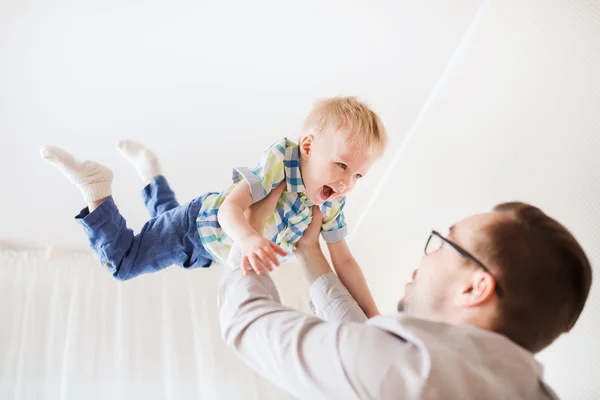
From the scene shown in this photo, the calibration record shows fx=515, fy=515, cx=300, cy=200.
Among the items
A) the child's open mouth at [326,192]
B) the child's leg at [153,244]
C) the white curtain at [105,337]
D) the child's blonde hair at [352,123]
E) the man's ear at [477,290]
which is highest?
the child's blonde hair at [352,123]

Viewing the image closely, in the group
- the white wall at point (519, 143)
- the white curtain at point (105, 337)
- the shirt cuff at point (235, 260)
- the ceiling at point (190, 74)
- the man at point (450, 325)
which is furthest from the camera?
the white curtain at point (105, 337)

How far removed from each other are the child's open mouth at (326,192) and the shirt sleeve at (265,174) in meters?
0.11

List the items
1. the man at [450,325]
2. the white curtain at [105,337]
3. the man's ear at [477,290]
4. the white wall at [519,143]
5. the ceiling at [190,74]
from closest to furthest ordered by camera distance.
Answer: the man at [450,325]
the man's ear at [477,290]
the white wall at [519,143]
the ceiling at [190,74]
the white curtain at [105,337]

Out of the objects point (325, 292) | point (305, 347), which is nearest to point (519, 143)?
point (325, 292)

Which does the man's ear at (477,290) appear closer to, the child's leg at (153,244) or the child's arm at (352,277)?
the child's arm at (352,277)

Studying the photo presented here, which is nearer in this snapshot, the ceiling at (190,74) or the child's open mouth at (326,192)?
the child's open mouth at (326,192)

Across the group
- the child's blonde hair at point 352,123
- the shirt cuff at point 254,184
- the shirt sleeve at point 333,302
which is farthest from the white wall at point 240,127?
the shirt cuff at point 254,184

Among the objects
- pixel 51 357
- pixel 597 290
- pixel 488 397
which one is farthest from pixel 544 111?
pixel 51 357

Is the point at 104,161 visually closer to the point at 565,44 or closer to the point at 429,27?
the point at 429,27

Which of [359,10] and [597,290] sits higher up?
[359,10]

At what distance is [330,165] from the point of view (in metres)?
1.31

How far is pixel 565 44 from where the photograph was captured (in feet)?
4.22

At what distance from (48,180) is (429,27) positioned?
5.17 feet

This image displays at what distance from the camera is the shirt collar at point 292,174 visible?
4.33ft
